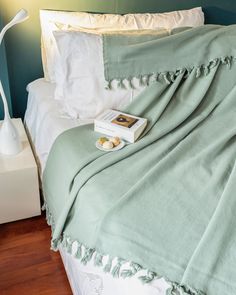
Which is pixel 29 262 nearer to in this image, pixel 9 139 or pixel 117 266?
pixel 9 139

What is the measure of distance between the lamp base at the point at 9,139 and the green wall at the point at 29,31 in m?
0.44

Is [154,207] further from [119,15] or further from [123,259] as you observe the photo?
[119,15]

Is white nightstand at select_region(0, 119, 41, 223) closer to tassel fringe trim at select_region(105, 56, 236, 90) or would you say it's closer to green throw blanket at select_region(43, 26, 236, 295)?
green throw blanket at select_region(43, 26, 236, 295)

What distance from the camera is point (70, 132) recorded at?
4.26ft

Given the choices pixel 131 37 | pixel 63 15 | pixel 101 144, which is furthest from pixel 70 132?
pixel 63 15

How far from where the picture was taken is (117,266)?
2.75ft

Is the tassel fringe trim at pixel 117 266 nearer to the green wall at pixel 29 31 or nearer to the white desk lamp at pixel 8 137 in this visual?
the white desk lamp at pixel 8 137

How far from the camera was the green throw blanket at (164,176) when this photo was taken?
2.66ft

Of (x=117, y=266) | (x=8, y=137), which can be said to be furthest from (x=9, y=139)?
(x=117, y=266)

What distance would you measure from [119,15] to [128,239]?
1365 mm

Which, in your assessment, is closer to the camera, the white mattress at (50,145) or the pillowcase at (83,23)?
the white mattress at (50,145)

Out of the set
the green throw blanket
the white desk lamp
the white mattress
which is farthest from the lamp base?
the green throw blanket

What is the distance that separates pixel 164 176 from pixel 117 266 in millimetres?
341

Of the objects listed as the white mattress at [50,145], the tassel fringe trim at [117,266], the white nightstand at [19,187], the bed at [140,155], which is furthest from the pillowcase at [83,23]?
the tassel fringe trim at [117,266]
